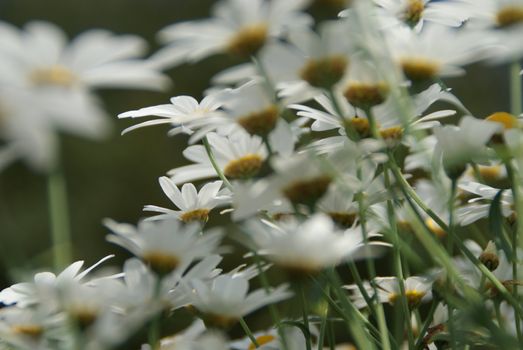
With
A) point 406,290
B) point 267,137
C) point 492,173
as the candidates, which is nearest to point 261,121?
point 267,137

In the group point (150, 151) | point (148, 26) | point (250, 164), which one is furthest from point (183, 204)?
point (148, 26)

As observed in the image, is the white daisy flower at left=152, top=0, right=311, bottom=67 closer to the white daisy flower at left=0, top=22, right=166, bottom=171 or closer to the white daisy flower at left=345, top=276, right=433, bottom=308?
the white daisy flower at left=0, top=22, right=166, bottom=171

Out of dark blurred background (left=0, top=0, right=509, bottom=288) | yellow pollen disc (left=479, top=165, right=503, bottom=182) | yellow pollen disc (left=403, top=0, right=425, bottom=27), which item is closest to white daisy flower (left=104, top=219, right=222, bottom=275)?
yellow pollen disc (left=403, top=0, right=425, bottom=27)

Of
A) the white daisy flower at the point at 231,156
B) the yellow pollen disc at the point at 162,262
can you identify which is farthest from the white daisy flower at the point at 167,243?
the white daisy flower at the point at 231,156

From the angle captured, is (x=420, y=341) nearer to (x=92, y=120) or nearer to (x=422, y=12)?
(x=422, y=12)

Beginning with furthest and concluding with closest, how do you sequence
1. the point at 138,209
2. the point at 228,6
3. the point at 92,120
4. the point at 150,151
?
1. the point at 150,151
2. the point at 138,209
3. the point at 228,6
4. the point at 92,120
